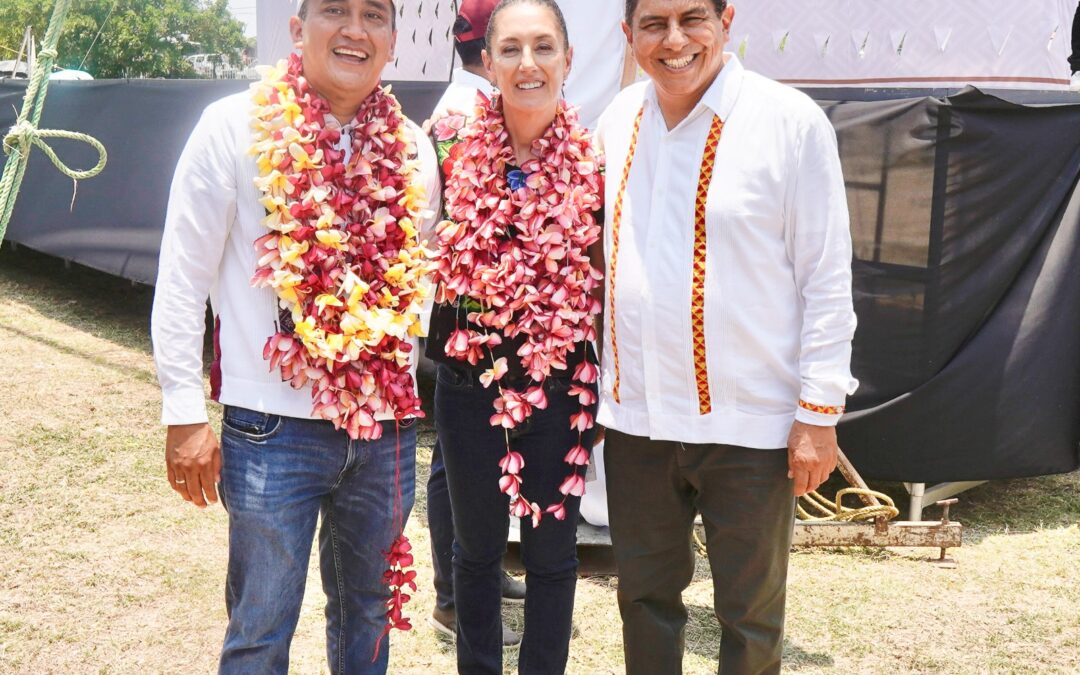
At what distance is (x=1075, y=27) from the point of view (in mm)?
5148

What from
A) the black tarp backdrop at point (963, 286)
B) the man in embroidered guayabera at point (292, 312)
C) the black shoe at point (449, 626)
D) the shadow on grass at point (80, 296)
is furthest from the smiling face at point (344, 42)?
the shadow on grass at point (80, 296)

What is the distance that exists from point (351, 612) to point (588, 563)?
5.01 ft

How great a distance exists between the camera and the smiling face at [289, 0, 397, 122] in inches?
77.8

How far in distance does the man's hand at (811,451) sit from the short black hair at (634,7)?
0.84 m

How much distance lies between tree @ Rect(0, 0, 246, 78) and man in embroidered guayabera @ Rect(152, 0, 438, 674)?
46.9 m

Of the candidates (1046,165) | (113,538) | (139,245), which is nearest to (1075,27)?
(1046,165)

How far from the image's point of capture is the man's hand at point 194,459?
6.44 feet

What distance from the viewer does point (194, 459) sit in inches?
77.2

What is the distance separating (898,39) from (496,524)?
3403mm

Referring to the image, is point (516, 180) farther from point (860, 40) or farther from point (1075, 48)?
point (1075, 48)

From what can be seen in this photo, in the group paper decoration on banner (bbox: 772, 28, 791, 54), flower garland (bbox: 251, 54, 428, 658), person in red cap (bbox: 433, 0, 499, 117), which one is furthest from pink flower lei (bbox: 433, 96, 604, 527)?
paper decoration on banner (bbox: 772, 28, 791, 54)

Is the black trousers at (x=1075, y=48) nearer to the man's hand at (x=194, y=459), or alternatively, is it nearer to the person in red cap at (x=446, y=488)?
the person in red cap at (x=446, y=488)

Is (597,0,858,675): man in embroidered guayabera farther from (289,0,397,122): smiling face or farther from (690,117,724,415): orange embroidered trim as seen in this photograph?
(289,0,397,122): smiling face

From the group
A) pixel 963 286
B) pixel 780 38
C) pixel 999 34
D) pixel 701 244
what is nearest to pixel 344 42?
pixel 701 244
